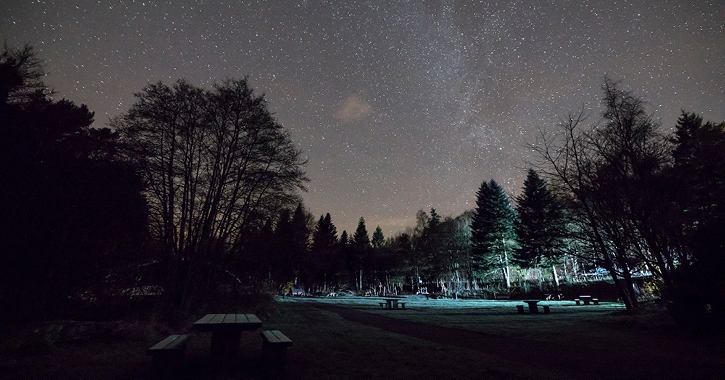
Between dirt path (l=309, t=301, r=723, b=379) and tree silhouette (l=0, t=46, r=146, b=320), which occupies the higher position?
tree silhouette (l=0, t=46, r=146, b=320)

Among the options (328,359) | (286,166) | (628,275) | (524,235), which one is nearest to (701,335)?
(628,275)

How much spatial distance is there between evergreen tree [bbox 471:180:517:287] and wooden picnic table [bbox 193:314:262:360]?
144ft

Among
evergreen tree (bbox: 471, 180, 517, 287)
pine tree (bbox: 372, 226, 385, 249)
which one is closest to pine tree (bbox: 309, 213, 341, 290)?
pine tree (bbox: 372, 226, 385, 249)

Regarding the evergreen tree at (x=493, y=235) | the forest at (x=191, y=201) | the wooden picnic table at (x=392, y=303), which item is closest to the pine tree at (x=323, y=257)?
the evergreen tree at (x=493, y=235)

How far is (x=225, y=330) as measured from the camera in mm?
5070

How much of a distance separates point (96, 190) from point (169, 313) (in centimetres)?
408

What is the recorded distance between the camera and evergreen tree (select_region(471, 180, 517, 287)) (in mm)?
44812

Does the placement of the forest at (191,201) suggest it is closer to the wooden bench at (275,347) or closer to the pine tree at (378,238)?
the wooden bench at (275,347)

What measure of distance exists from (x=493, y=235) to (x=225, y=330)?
45.0 m

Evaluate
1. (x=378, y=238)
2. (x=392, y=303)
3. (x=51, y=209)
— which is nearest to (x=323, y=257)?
(x=378, y=238)

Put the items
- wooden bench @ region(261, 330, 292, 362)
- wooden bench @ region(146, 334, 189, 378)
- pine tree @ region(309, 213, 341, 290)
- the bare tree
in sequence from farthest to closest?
pine tree @ region(309, 213, 341, 290)
the bare tree
wooden bench @ region(261, 330, 292, 362)
wooden bench @ region(146, 334, 189, 378)

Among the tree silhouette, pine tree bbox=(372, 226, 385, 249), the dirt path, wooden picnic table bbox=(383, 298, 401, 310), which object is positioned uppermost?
pine tree bbox=(372, 226, 385, 249)

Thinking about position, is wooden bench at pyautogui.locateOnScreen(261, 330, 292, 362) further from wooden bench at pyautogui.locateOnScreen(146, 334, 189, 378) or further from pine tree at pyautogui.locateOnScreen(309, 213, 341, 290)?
pine tree at pyautogui.locateOnScreen(309, 213, 341, 290)

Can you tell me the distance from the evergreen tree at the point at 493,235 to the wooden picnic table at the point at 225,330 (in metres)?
43.9
